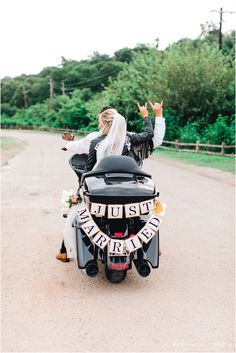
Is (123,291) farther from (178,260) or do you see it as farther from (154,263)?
(178,260)

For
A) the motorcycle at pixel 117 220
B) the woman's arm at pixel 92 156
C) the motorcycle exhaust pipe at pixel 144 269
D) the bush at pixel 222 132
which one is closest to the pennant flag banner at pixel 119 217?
the motorcycle at pixel 117 220

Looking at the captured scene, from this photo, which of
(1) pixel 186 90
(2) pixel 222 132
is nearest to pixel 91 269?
(2) pixel 222 132

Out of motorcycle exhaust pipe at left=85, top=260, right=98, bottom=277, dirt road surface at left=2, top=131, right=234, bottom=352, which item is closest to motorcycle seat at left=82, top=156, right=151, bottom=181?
motorcycle exhaust pipe at left=85, top=260, right=98, bottom=277

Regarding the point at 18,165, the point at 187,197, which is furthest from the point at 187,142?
the point at 187,197

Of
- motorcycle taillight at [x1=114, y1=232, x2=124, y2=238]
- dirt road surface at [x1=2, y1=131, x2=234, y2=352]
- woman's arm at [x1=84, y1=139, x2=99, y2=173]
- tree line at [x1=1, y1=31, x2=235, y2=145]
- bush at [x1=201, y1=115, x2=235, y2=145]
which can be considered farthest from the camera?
tree line at [x1=1, y1=31, x2=235, y2=145]

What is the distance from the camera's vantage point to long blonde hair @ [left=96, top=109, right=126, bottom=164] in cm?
480

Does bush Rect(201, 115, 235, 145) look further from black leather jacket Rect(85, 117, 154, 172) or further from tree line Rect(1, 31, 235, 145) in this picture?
black leather jacket Rect(85, 117, 154, 172)

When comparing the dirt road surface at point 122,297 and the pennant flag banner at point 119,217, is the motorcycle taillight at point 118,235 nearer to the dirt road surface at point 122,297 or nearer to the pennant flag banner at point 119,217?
the pennant flag banner at point 119,217

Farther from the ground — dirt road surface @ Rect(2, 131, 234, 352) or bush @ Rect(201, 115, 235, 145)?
bush @ Rect(201, 115, 235, 145)

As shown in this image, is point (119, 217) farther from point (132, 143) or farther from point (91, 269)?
point (132, 143)

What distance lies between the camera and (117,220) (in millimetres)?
4508

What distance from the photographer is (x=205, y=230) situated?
7289mm

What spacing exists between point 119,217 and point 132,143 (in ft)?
3.39

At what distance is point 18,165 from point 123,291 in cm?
1347
